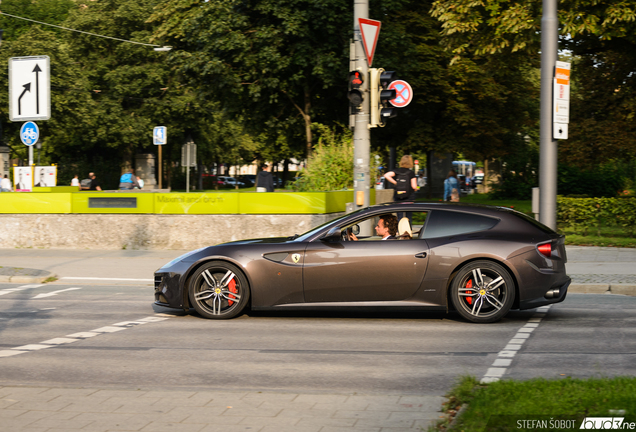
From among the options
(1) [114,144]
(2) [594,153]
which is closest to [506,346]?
(2) [594,153]

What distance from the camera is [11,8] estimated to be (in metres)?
52.7

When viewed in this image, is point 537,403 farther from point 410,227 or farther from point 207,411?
point 410,227

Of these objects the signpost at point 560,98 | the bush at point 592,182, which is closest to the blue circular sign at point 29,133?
the signpost at point 560,98

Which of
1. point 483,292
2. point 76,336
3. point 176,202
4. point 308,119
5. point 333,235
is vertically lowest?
point 76,336

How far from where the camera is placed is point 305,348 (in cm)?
731

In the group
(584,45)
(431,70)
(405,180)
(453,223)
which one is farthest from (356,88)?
(431,70)

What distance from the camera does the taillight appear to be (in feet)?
27.8

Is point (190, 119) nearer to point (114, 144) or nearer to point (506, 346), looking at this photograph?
point (114, 144)

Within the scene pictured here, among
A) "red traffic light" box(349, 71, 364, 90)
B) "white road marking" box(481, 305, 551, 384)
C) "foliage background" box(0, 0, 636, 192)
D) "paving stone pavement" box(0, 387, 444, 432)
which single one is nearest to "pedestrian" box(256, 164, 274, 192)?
"foliage background" box(0, 0, 636, 192)

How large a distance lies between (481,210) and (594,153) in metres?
16.9

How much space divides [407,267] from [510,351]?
68.3 inches

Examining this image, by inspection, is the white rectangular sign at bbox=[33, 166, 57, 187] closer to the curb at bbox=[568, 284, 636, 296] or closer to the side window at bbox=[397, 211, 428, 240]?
the side window at bbox=[397, 211, 428, 240]

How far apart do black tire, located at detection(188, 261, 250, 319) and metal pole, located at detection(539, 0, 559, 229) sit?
5.08 meters

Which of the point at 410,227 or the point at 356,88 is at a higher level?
the point at 356,88
